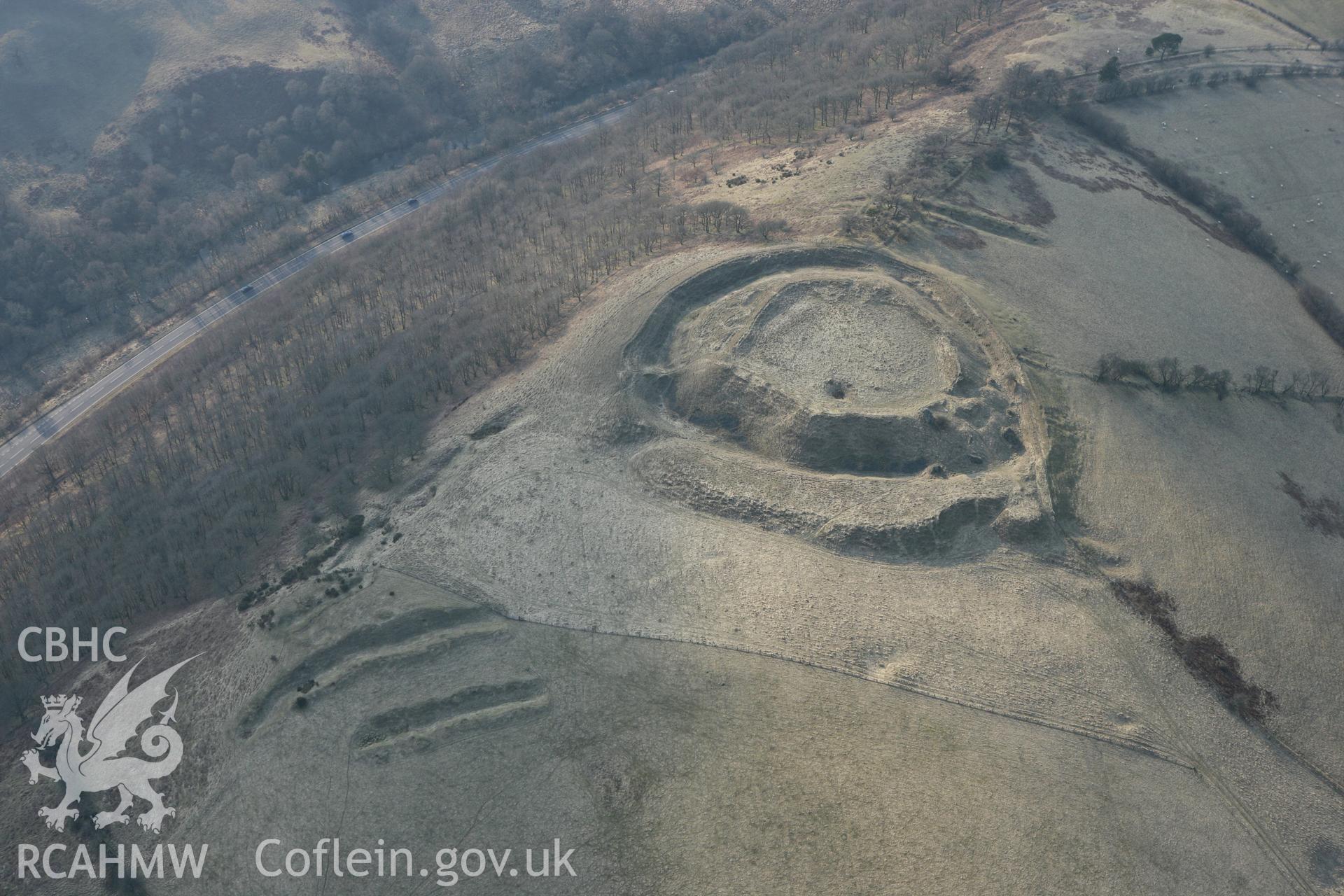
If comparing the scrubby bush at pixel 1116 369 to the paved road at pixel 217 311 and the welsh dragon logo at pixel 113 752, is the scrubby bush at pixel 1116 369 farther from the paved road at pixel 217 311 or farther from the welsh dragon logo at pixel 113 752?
the paved road at pixel 217 311

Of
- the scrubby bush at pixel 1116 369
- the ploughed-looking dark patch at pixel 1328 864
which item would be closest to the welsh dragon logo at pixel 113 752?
the ploughed-looking dark patch at pixel 1328 864

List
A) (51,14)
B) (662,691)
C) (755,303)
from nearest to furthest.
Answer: (662,691)
(755,303)
(51,14)

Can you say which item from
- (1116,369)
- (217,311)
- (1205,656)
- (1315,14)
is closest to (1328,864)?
(1205,656)

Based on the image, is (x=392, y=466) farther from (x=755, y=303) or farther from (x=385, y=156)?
(x=385, y=156)

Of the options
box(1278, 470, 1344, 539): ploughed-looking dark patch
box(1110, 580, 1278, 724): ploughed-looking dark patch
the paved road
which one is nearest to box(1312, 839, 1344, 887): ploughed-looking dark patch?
box(1110, 580, 1278, 724): ploughed-looking dark patch

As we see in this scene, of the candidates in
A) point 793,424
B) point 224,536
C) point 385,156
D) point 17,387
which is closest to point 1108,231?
point 793,424

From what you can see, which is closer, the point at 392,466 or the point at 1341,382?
the point at 392,466

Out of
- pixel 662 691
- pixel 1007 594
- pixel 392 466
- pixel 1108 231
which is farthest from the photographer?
pixel 1108 231
